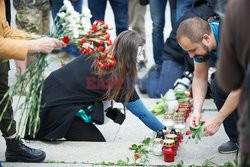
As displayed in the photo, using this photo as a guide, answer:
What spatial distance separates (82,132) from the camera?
4.29 m

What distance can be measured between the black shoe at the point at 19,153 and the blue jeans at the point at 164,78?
2032mm

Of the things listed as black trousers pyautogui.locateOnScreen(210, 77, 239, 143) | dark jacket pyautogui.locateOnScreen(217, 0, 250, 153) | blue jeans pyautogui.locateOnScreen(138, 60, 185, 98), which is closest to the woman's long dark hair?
black trousers pyautogui.locateOnScreen(210, 77, 239, 143)

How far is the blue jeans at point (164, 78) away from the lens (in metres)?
5.52

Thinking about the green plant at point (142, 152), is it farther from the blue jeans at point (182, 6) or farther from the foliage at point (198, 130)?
the blue jeans at point (182, 6)

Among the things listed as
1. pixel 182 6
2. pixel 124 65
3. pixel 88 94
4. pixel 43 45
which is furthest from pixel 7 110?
pixel 182 6

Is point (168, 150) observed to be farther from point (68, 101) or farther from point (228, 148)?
point (68, 101)

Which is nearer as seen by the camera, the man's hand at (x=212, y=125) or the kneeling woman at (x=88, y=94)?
the man's hand at (x=212, y=125)

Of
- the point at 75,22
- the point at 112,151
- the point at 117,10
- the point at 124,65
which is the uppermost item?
the point at 75,22

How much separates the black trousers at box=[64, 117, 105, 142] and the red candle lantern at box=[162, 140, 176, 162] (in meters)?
0.74

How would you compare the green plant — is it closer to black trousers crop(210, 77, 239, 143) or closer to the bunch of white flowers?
black trousers crop(210, 77, 239, 143)

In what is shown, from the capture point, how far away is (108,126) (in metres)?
4.75

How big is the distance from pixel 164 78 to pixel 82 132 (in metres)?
1.56

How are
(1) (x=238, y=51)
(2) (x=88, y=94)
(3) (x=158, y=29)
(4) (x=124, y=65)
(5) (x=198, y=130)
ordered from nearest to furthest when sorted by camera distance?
(1) (x=238, y=51) → (5) (x=198, y=130) → (4) (x=124, y=65) → (2) (x=88, y=94) → (3) (x=158, y=29)

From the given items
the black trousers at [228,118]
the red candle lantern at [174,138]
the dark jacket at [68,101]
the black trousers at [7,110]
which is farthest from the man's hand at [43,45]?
the black trousers at [228,118]
